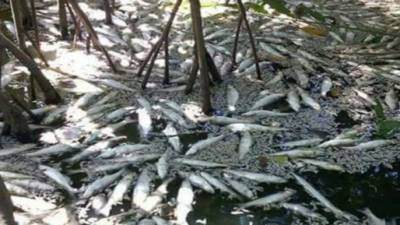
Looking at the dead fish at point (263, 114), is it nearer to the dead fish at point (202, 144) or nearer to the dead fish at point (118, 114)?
the dead fish at point (202, 144)

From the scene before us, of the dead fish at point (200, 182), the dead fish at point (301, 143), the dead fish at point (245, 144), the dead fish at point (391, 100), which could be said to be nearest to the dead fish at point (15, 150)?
the dead fish at point (200, 182)

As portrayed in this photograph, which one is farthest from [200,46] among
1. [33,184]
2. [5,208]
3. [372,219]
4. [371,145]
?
[5,208]

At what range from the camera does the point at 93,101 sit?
364 centimetres

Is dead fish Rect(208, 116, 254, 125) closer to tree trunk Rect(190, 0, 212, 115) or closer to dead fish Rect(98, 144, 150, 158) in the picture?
tree trunk Rect(190, 0, 212, 115)

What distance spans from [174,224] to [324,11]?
9.45ft

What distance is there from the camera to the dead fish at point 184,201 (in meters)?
2.64

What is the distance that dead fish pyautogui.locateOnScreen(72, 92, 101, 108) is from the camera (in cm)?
359

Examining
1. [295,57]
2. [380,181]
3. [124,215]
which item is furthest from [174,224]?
[295,57]

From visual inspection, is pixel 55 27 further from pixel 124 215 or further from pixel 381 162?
pixel 381 162

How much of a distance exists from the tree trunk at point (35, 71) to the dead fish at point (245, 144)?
1138 millimetres

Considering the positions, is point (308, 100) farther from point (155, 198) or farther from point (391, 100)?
point (155, 198)

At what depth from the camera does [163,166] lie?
9.80 ft

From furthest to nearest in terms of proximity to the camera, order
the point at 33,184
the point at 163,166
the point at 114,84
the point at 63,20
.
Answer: the point at 63,20 → the point at 114,84 → the point at 163,166 → the point at 33,184

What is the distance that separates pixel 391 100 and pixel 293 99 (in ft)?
1.89
